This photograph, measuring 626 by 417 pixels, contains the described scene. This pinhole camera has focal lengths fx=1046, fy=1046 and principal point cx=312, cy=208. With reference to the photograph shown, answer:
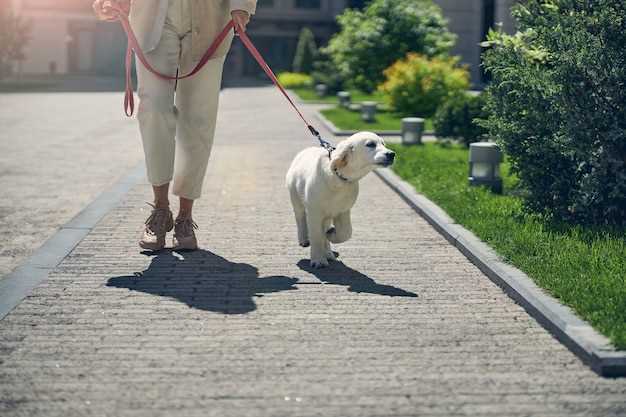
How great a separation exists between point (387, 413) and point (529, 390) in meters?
0.77

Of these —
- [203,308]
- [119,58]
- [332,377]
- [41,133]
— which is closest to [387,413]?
[332,377]

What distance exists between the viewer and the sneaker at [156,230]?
812cm

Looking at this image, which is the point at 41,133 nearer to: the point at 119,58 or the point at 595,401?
the point at 595,401

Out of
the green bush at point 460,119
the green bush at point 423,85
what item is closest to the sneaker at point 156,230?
the green bush at point 460,119

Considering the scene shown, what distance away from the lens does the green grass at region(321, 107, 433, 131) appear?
22766 mm

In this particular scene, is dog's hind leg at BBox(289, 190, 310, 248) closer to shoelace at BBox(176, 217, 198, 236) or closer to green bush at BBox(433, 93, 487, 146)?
shoelace at BBox(176, 217, 198, 236)

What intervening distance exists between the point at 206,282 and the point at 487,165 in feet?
18.0

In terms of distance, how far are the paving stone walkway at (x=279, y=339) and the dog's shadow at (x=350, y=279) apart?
2 cm

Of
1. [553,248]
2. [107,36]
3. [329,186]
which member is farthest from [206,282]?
[107,36]

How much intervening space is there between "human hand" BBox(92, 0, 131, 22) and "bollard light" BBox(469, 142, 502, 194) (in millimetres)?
4985

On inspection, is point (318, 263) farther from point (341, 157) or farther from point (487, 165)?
point (487, 165)

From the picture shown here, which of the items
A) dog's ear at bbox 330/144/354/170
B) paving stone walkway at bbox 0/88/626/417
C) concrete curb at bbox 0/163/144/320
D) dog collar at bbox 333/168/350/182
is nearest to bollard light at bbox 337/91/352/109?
concrete curb at bbox 0/163/144/320

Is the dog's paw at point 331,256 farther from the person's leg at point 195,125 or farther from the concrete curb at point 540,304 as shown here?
the person's leg at point 195,125

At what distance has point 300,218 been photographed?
7953 millimetres
